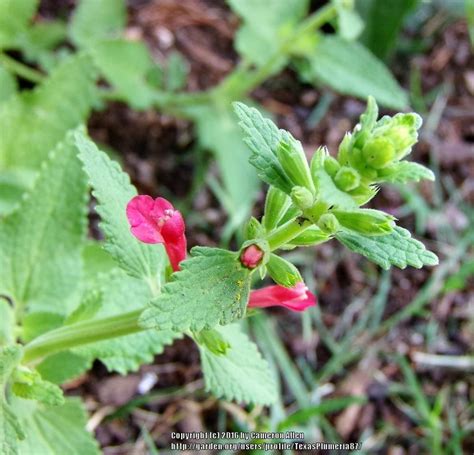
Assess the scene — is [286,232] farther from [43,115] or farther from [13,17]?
[13,17]

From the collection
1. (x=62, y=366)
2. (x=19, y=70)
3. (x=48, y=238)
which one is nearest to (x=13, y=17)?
(x=19, y=70)

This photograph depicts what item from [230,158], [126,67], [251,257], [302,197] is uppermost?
[302,197]

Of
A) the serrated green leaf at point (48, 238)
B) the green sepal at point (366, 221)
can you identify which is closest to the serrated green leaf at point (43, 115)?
the serrated green leaf at point (48, 238)

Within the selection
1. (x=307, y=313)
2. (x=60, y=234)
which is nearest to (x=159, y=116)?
(x=307, y=313)

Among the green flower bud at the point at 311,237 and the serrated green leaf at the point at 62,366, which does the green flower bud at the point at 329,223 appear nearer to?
the green flower bud at the point at 311,237

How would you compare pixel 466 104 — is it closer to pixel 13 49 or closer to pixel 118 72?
pixel 118 72

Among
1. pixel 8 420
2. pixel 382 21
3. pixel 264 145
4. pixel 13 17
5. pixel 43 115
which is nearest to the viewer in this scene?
pixel 264 145

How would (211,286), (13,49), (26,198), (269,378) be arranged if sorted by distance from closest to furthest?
1. (211,286)
2. (269,378)
3. (26,198)
4. (13,49)
